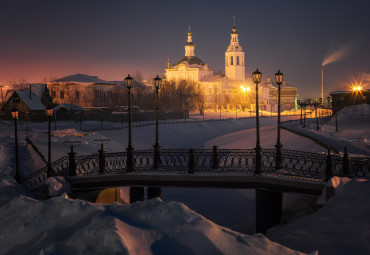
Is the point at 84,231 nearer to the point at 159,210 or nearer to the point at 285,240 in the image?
the point at 159,210

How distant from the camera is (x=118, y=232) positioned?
24.1 feet

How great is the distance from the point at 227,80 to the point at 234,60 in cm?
1300

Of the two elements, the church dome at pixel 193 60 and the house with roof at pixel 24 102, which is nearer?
the house with roof at pixel 24 102

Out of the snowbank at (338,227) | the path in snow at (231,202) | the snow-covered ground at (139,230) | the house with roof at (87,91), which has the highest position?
the house with roof at (87,91)

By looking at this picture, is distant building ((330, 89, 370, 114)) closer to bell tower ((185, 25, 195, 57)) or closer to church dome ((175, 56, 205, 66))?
church dome ((175, 56, 205, 66))

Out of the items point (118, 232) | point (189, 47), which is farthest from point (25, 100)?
point (189, 47)

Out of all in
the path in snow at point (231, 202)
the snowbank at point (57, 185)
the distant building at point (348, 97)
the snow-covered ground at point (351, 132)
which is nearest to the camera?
the snowbank at point (57, 185)

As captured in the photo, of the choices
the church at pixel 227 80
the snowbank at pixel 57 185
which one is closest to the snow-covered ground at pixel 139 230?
the snowbank at pixel 57 185

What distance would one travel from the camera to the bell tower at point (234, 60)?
12338 centimetres

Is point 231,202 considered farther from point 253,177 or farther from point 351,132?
point 351,132

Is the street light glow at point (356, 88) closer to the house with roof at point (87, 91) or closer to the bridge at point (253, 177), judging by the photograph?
the bridge at point (253, 177)

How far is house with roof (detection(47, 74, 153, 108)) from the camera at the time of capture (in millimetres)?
70562

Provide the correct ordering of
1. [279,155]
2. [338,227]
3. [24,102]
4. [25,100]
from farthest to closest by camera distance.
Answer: [25,100] < [24,102] < [279,155] < [338,227]

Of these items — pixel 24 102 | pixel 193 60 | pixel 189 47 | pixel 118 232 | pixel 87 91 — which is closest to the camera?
pixel 118 232
